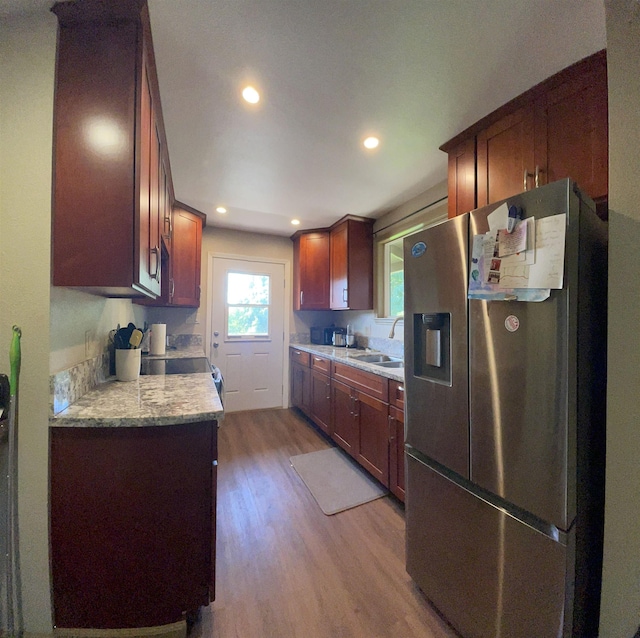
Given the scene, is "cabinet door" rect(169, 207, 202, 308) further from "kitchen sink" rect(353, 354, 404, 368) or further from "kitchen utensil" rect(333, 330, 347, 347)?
"kitchen sink" rect(353, 354, 404, 368)

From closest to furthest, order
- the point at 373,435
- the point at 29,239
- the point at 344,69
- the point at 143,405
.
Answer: the point at 29,239 < the point at 143,405 < the point at 344,69 < the point at 373,435

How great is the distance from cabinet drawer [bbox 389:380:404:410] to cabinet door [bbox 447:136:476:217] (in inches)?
45.8

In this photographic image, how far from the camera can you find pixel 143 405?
43.7 inches

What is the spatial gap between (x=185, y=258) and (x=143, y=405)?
7.28ft

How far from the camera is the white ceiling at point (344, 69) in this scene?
3.24 ft

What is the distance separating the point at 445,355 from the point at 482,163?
1183mm

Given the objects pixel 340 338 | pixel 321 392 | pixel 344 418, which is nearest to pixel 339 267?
pixel 340 338

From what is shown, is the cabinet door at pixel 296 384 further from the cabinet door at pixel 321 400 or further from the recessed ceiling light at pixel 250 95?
the recessed ceiling light at pixel 250 95

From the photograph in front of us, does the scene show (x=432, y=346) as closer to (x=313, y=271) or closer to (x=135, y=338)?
(x=135, y=338)

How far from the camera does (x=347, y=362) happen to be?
2.41m

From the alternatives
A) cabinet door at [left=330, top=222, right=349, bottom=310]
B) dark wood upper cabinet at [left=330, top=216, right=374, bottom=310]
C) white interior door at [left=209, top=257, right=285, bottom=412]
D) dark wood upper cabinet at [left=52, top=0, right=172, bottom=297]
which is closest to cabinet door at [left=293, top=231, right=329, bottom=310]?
cabinet door at [left=330, top=222, right=349, bottom=310]

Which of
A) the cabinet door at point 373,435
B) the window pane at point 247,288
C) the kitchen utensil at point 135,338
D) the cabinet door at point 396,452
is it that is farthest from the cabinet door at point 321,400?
the kitchen utensil at point 135,338

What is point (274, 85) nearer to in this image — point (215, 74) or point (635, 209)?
point (215, 74)

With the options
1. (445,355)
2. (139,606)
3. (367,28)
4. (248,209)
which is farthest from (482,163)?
(139,606)
